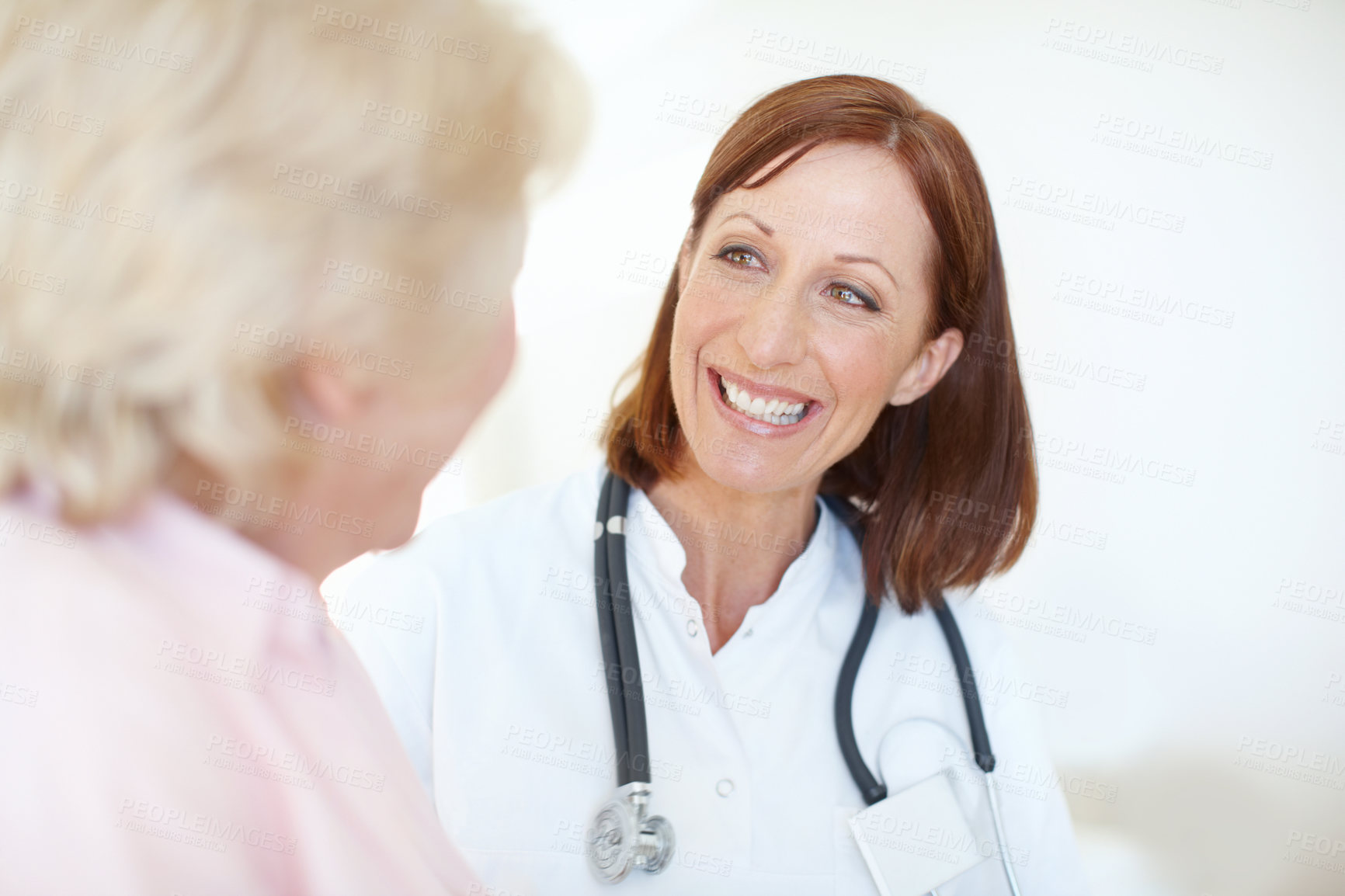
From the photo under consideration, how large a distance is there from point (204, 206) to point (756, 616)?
719 mm

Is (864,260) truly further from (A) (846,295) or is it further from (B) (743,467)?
(B) (743,467)

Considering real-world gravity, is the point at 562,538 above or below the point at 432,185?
below

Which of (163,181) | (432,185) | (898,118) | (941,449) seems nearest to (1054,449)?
(941,449)

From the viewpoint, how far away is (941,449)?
3.86ft

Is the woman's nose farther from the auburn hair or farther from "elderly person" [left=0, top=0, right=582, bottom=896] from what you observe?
"elderly person" [left=0, top=0, right=582, bottom=896]

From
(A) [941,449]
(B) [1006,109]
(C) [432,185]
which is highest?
(B) [1006,109]

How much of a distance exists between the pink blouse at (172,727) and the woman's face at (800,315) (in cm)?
54

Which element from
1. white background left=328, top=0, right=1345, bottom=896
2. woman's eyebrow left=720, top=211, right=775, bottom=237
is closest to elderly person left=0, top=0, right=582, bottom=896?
woman's eyebrow left=720, top=211, right=775, bottom=237

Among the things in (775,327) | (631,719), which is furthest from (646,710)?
(775,327)

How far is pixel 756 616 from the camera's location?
1.00 m

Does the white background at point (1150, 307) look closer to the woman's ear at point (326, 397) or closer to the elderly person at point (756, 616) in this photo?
the elderly person at point (756, 616)

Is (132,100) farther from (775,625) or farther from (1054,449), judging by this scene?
(1054,449)

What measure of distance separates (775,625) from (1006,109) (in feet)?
2.60

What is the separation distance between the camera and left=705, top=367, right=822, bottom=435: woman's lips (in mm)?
961
